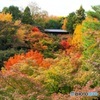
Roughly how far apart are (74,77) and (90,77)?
2.43 feet

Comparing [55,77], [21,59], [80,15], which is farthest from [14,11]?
[55,77]

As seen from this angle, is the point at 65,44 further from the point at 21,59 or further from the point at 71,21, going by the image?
the point at 21,59

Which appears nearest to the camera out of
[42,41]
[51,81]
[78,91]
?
[78,91]

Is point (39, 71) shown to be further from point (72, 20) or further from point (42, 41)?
point (72, 20)

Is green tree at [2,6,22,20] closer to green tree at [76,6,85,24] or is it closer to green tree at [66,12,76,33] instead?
green tree at [66,12,76,33]

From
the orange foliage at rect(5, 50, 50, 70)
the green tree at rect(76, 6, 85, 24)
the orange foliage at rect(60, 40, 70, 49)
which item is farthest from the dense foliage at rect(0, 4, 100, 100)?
the green tree at rect(76, 6, 85, 24)

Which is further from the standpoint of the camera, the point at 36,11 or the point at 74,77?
the point at 36,11

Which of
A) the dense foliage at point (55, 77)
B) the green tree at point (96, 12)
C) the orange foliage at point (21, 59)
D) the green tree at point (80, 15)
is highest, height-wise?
the green tree at point (96, 12)

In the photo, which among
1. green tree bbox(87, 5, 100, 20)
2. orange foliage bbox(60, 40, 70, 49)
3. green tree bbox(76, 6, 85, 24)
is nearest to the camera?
green tree bbox(87, 5, 100, 20)

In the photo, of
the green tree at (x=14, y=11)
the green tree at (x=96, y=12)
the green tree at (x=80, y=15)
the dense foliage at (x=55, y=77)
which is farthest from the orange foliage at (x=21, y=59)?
the green tree at (x=14, y=11)

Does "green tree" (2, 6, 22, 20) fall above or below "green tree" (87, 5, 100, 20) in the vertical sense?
below

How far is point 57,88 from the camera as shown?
14320mm

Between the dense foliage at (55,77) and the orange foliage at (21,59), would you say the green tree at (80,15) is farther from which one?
the orange foliage at (21,59)

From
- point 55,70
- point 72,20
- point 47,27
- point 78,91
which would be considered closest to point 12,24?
point 72,20
